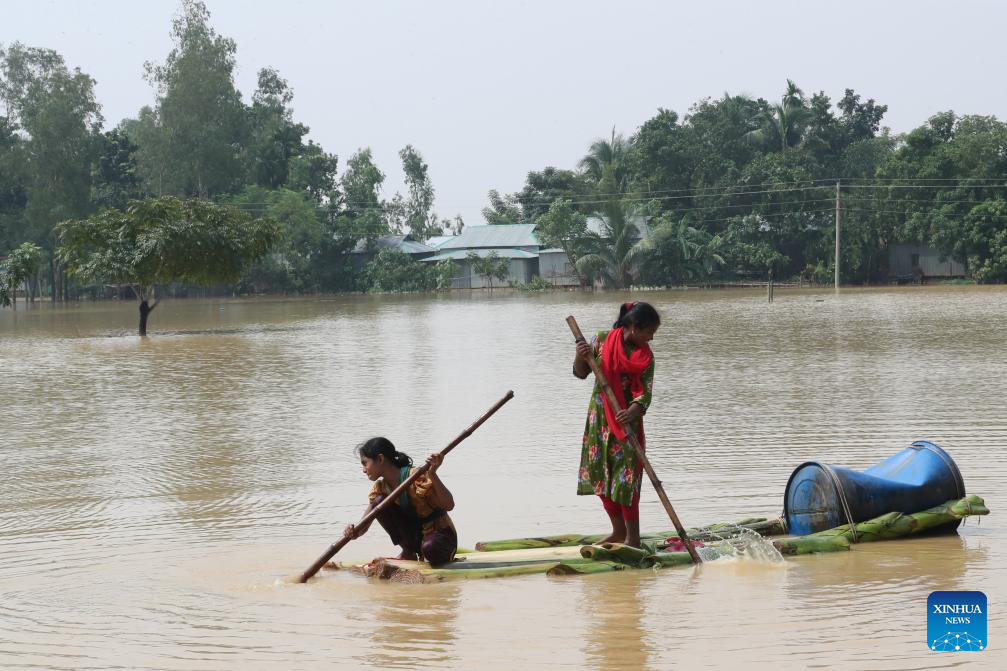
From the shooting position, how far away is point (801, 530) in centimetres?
641

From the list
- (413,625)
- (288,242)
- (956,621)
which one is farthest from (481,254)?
(956,621)

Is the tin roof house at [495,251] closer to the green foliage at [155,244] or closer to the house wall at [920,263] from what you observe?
the house wall at [920,263]

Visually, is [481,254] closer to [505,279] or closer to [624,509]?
[505,279]

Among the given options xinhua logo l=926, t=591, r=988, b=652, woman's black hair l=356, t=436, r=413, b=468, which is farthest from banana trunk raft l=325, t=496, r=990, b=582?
xinhua logo l=926, t=591, r=988, b=652

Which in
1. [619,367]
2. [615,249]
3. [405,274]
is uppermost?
[615,249]

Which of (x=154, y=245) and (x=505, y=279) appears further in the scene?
(x=505, y=279)

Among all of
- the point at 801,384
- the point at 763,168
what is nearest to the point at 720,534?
the point at 801,384

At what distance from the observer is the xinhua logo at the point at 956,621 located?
439cm

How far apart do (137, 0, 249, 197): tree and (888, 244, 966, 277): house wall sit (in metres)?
32.5

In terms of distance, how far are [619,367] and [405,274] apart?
5380 centimetres

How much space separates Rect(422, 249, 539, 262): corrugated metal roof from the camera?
58.1 meters

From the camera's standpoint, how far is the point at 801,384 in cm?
1392

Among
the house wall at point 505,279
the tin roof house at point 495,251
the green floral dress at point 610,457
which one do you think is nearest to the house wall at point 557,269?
the tin roof house at point 495,251

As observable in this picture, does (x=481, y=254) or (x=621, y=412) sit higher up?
(x=481, y=254)
